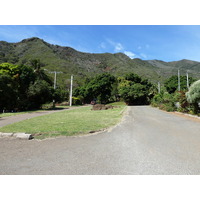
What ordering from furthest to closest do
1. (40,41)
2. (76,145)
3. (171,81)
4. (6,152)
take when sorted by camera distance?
(40,41) → (171,81) → (76,145) → (6,152)

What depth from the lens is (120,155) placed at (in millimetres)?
3740

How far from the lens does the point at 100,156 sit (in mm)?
3678

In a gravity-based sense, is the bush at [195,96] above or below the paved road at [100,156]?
above

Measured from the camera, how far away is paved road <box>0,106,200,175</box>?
2.99m

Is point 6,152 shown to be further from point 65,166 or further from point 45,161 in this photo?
point 65,166

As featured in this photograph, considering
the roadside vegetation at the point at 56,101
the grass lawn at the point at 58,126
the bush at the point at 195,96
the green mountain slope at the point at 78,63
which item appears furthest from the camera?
the green mountain slope at the point at 78,63

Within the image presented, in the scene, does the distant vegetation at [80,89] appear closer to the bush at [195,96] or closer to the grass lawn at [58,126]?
the bush at [195,96]

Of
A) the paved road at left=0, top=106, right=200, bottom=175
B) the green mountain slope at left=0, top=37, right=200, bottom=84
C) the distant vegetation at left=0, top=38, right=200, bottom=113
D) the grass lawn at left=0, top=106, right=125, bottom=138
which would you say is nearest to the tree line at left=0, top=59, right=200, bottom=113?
the distant vegetation at left=0, top=38, right=200, bottom=113

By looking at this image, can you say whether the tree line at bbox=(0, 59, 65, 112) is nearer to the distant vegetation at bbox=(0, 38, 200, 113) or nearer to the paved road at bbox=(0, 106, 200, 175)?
the distant vegetation at bbox=(0, 38, 200, 113)

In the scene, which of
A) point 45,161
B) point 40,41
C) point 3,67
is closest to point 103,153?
point 45,161

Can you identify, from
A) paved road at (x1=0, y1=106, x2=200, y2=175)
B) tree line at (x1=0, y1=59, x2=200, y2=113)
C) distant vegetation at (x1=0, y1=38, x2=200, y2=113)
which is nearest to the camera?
paved road at (x1=0, y1=106, x2=200, y2=175)

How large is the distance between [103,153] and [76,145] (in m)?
1.05

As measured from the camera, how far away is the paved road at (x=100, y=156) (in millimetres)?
2994

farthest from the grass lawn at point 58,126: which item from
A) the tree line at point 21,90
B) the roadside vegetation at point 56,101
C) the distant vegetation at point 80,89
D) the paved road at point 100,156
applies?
the tree line at point 21,90
